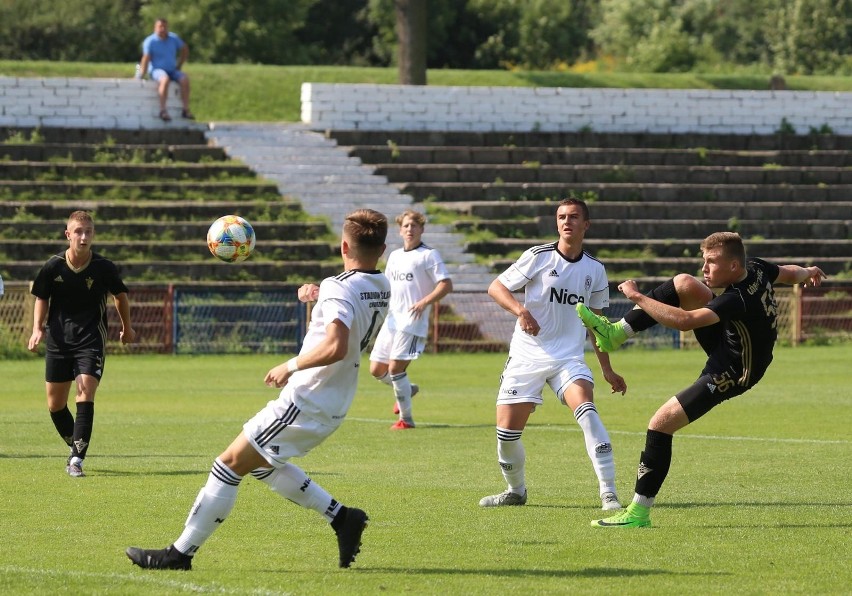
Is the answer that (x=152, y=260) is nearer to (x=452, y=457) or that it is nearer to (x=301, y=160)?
(x=301, y=160)

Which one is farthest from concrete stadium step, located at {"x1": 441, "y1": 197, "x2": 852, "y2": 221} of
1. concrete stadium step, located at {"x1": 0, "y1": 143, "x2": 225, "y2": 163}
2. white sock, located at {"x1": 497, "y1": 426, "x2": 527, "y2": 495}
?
white sock, located at {"x1": 497, "y1": 426, "x2": 527, "y2": 495}

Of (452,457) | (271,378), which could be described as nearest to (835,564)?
(271,378)

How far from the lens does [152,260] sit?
2998 cm

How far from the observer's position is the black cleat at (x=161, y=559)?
754 centimetres

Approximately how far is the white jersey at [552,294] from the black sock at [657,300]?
115 centimetres

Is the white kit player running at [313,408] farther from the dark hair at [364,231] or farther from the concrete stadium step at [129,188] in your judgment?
the concrete stadium step at [129,188]

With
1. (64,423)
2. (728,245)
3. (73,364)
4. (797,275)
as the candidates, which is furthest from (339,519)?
(64,423)

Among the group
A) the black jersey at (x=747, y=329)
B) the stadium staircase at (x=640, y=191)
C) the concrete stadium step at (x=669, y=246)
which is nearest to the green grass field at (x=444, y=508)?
the black jersey at (x=747, y=329)

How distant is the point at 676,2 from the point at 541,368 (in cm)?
6910

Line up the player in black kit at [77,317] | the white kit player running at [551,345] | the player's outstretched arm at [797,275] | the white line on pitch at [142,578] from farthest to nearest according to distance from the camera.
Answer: the player in black kit at [77,317], the white kit player running at [551,345], the player's outstretched arm at [797,275], the white line on pitch at [142,578]

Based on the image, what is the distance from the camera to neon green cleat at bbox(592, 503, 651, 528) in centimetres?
914

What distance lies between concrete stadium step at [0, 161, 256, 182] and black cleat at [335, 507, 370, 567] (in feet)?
85.8

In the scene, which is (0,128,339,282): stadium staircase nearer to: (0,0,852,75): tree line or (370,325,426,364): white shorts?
(370,325,426,364): white shorts

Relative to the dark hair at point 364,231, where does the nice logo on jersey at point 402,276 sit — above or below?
below
